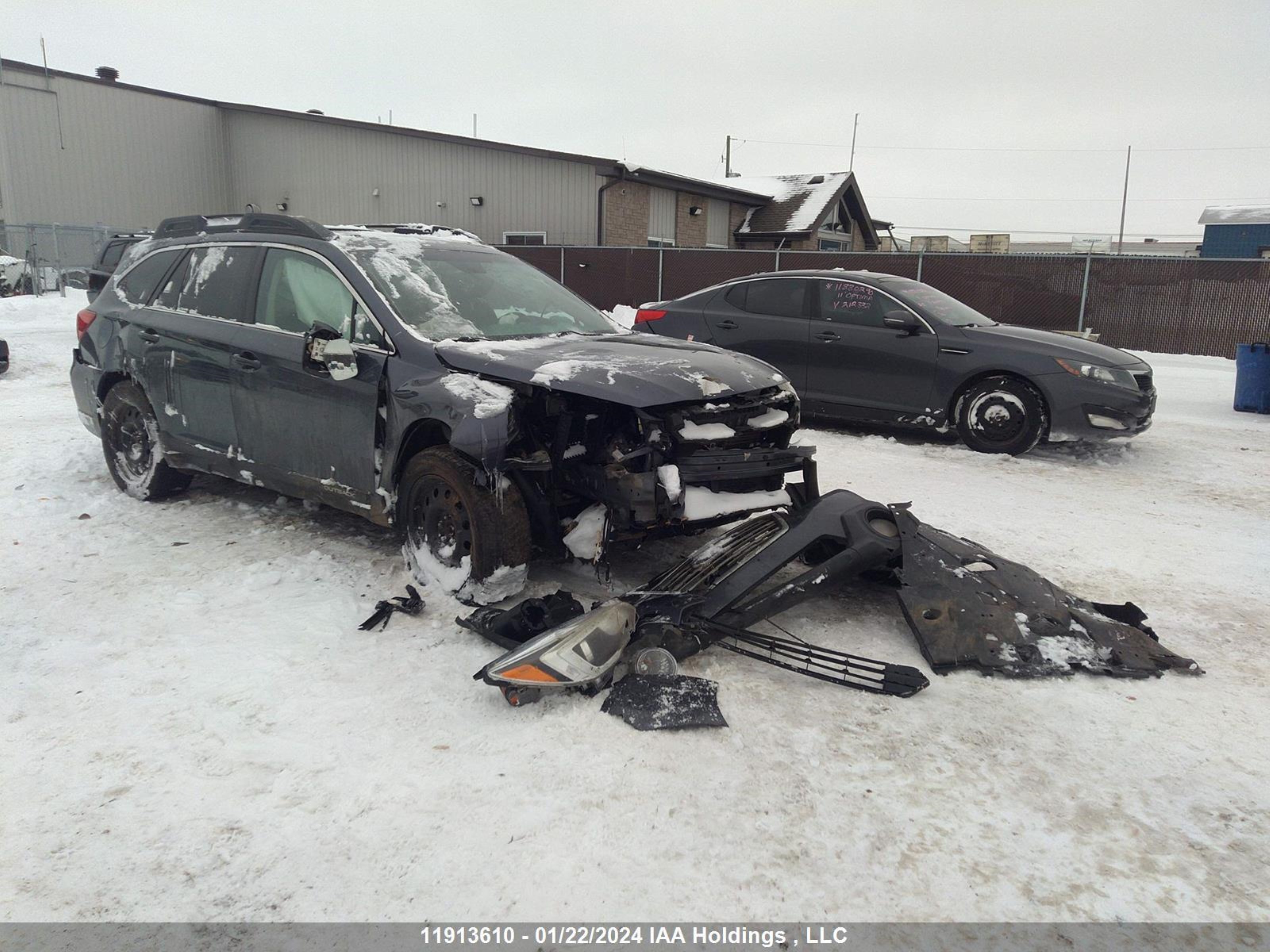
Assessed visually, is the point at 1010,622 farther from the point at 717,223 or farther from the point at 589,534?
the point at 717,223

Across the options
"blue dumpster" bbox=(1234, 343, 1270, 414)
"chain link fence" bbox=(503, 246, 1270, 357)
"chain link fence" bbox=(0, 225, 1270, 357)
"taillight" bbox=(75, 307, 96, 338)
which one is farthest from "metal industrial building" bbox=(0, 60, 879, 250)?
"taillight" bbox=(75, 307, 96, 338)

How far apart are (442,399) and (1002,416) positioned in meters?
5.44

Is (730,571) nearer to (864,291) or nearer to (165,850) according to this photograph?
(165,850)

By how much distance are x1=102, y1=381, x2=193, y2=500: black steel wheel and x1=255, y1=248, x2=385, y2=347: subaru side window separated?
133 centimetres

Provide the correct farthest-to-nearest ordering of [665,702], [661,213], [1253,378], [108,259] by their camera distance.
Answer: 1. [661,213]
2. [108,259]
3. [1253,378]
4. [665,702]

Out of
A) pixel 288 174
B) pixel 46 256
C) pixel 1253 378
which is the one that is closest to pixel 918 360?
pixel 1253 378

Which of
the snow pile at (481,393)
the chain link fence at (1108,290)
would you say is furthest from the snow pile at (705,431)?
the chain link fence at (1108,290)

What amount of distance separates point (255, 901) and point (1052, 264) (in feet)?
51.7

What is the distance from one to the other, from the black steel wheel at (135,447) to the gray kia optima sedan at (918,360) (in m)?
5.00

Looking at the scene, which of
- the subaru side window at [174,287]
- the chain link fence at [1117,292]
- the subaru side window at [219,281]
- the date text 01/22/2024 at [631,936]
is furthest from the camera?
the chain link fence at [1117,292]

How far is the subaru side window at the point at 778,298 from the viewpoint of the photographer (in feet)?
27.7

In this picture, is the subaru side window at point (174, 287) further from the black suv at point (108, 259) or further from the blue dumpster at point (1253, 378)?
the blue dumpster at point (1253, 378)

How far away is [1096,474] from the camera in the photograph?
6.87 meters

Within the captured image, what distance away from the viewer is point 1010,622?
355 cm
